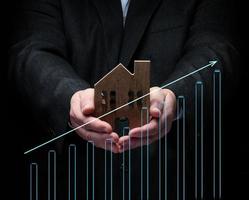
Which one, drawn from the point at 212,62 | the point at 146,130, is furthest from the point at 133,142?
the point at 212,62

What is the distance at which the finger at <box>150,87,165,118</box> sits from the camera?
31.0 inches

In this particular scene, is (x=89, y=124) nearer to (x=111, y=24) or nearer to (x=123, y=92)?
(x=123, y=92)

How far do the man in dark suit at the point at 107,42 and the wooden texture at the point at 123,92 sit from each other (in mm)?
108

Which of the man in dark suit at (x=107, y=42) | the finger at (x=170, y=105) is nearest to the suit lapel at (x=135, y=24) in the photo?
the man in dark suit at (x=107, y=42)

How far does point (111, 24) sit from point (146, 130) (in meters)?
0.19

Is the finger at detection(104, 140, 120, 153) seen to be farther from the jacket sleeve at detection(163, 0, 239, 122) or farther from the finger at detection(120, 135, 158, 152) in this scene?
the jacket sleeve at detection(163, 0, 239, 122)

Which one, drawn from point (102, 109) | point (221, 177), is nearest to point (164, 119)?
point (102, 109)

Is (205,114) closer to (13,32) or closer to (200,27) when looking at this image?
(200,27)

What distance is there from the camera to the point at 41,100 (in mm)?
913

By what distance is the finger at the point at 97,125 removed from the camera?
0.78 m

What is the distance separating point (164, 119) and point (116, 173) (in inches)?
4.5

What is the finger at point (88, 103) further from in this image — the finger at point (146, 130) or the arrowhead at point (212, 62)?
the arrowhead at point (212, 62)

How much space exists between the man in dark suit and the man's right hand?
8 cm

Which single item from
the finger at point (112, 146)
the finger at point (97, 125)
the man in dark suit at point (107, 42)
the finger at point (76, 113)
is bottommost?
the finger at point (112, 146)
